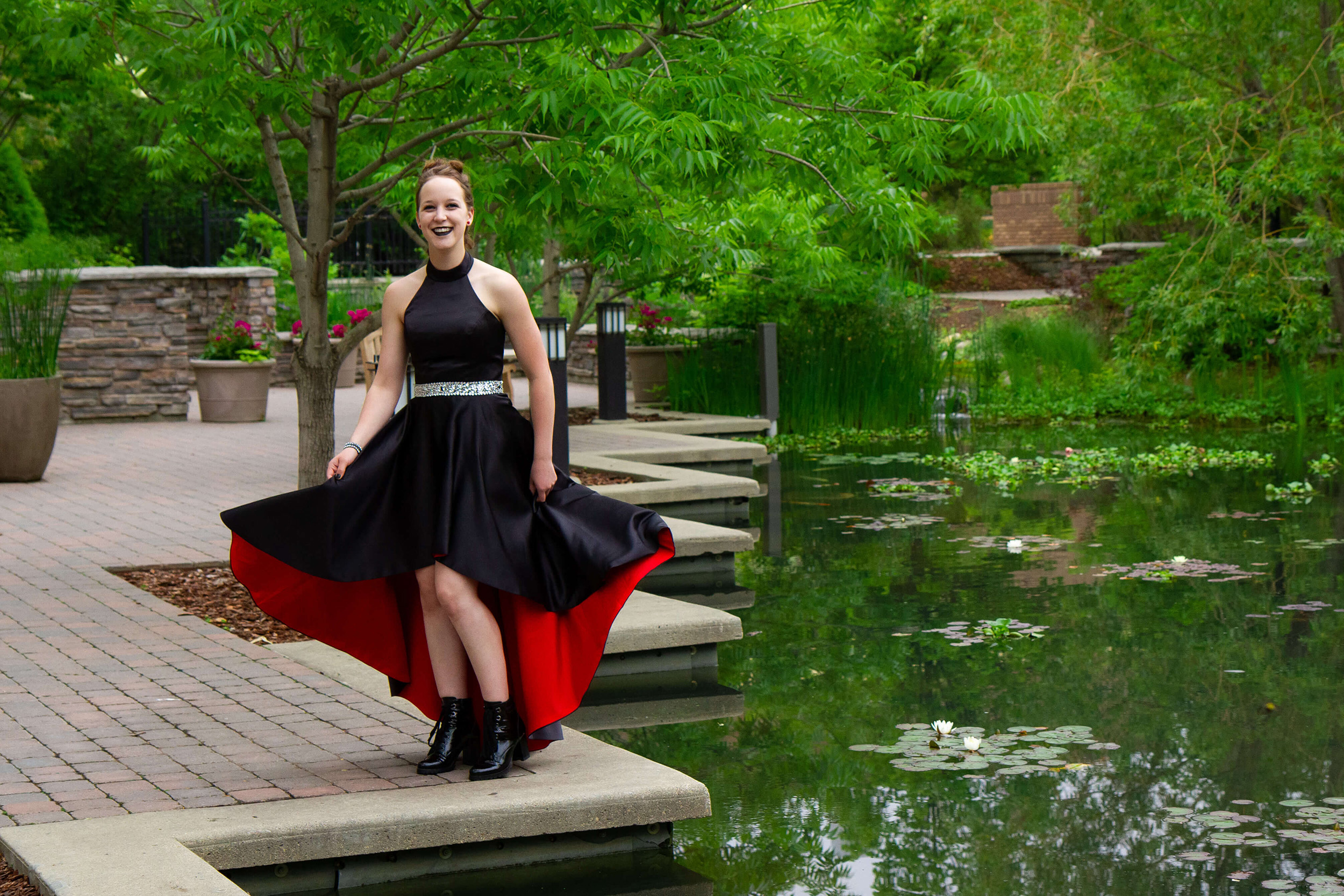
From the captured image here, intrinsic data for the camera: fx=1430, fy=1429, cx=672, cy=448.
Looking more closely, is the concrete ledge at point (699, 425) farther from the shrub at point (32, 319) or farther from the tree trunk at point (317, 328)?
the tree trunk at point (317, 328)

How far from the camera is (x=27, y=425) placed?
38.8 ft

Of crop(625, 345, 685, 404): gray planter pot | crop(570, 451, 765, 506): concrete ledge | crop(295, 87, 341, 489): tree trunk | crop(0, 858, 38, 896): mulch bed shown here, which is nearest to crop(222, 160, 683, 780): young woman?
crop(0, 858, 38, 896): mulch bed

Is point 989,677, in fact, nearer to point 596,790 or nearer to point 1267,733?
point 1267,733

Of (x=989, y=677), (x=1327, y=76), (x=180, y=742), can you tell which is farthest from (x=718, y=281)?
(x=180, y=742)

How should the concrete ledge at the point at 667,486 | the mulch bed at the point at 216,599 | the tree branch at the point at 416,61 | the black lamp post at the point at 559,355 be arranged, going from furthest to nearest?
the black lamp post at the point at 559,355, the concrete ledge at the point at 667,486, the tree branch at the point at 416,61, the mulch bed at the point at 216,599

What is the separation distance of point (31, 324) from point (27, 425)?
2.75ft

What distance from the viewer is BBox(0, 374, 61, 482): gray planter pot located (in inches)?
459

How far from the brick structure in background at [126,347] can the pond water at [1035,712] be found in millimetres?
9896

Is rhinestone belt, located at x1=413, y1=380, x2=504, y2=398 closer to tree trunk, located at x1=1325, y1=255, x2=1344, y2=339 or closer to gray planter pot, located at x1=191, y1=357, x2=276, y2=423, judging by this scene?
gray planter pot, located at x1=191, y1=357, x2=276, y2=423

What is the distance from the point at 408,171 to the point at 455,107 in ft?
1.51

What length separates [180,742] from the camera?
16.2ft

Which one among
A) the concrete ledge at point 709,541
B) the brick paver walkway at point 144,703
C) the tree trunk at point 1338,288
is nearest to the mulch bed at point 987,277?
the tree trunk at point 1338,288

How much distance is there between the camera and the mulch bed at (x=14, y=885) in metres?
3.72

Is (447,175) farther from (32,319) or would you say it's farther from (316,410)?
(32,319)
